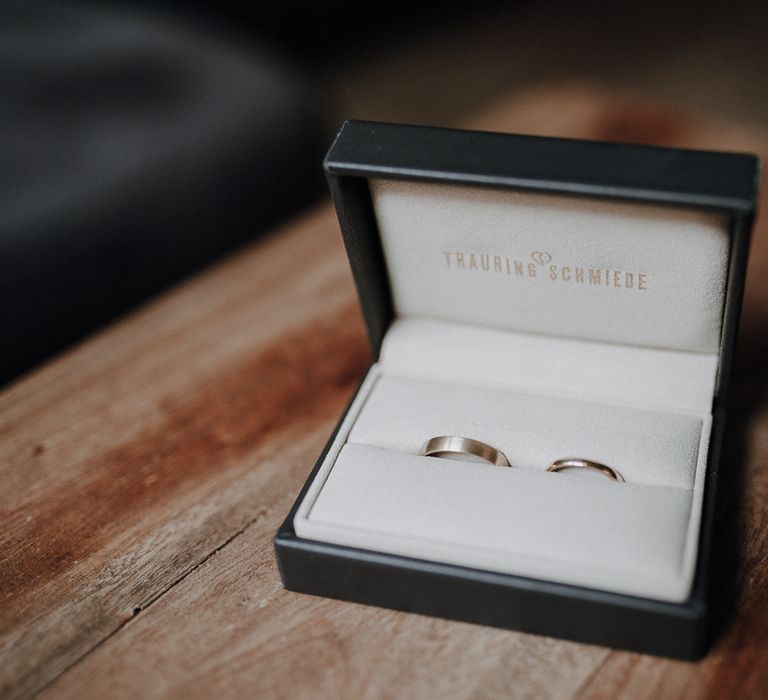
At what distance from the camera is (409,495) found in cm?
64

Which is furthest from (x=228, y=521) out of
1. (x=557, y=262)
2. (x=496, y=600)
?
(x=557, y=262)

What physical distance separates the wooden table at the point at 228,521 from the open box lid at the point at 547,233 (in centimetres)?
16

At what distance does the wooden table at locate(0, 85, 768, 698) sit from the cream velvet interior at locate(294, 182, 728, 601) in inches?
3.2

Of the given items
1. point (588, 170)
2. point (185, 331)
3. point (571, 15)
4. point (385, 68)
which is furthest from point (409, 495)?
point (571, 15)

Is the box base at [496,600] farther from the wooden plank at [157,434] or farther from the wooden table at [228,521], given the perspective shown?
the wooden plank at [157,434]

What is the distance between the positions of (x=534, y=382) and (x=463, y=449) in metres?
0.12

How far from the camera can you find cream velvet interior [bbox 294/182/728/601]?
60 centimetres

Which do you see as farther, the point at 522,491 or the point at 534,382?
the point at 534,382

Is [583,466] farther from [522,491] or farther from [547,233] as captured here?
[547,233]

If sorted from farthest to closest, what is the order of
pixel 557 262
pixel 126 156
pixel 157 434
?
pixel 126 156 < pixel 157 434 < pixel 557 262

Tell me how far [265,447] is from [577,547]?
0.35 m

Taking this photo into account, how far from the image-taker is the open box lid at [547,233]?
0.60m

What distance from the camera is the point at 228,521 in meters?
0.76

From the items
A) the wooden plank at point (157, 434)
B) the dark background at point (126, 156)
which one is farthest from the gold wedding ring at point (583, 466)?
the dark background at point (126, 156)
